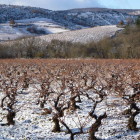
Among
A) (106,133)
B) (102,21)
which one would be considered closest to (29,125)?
(106,133)

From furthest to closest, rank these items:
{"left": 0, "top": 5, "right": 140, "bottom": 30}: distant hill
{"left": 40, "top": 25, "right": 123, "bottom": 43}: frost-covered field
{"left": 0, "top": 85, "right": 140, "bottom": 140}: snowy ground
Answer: {"left": 0, "top": 5, "right": 140, "bottom": 30}: distant hill, {"left": 40, "top": 25, "right": 123, "bottom": 43}: frost-covered field, {"left": 0, "top": 85, "right": 140, "bottom": 140}: snowy ground

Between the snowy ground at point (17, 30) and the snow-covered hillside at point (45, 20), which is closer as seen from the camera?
the snowy ground at point (17, 30)

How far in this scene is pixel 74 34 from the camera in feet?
167

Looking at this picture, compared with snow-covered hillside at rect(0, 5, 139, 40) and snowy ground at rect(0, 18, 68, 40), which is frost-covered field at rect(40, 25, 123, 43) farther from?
snow-covered hillside at rect(0, 5, 139, 40)

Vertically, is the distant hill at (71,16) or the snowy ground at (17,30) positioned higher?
the distant hill at (71,16)

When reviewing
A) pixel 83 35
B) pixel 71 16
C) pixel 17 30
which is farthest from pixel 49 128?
pixel 71 16

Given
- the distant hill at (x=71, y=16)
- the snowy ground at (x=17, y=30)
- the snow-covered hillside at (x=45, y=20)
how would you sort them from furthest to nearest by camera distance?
the distant hill at (x=71, y=16) → the snow-covered hillside at (x=45, y=20) → the snowy ground at (x=17, y=30)

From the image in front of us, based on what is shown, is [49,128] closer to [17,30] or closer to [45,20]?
[17,30]

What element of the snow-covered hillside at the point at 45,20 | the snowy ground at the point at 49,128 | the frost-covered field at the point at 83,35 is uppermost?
the snow-covered hillside at the point at 45,20

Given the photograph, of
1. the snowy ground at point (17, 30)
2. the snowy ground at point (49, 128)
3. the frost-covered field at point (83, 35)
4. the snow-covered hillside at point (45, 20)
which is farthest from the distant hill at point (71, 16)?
the snowy ground at point (49, 128)

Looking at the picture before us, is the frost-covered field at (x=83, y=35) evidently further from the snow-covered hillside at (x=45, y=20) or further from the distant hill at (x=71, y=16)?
the distant hill at (x=71, y=16)

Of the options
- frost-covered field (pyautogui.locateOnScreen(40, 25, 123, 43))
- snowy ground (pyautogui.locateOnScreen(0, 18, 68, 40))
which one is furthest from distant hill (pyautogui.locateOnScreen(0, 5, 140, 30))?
frost-covered field (pyautogui.locateOnScreen(40, 25, 123, 43))

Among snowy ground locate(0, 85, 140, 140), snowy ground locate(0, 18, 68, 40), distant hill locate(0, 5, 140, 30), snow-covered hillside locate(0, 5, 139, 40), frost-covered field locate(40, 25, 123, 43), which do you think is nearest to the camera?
snowy ground locate(0, 85, 140, 140)

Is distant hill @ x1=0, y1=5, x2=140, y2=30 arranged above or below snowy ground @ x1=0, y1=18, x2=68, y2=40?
above
